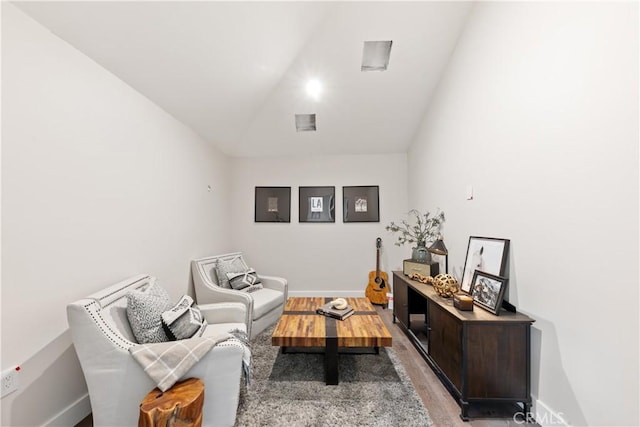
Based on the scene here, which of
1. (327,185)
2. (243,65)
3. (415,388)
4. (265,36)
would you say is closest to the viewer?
(415,388)

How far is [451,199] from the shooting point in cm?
260

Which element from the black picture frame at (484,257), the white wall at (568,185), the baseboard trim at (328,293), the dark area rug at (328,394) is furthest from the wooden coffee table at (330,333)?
the baseboard trim at (328,293)

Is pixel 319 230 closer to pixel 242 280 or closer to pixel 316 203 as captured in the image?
pixel 316 203

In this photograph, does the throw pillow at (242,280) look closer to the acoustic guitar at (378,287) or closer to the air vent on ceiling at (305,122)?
the acoustic guitar at (378,287)

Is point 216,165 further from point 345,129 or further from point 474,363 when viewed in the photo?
point 474,363

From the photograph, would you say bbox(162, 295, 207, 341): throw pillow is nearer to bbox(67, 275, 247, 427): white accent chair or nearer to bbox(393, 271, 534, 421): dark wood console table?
bbox(67, 275, 247, 427): white accent chair

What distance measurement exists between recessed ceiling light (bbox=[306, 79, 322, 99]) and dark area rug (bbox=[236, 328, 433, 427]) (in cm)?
292

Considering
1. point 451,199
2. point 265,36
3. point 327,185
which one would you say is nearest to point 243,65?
point 265,36

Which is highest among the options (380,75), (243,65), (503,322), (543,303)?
(380,75)

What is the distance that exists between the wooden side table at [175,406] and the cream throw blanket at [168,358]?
55mm

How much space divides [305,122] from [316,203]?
49.7 inches

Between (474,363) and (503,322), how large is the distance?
32 centimetres

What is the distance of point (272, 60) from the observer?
2.47 meters

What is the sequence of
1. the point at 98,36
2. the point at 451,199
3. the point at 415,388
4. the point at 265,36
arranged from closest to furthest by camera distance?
1. the point at 98,36
2. the point at 415,388
3. the point at 265,36
4. the point at 451,199
